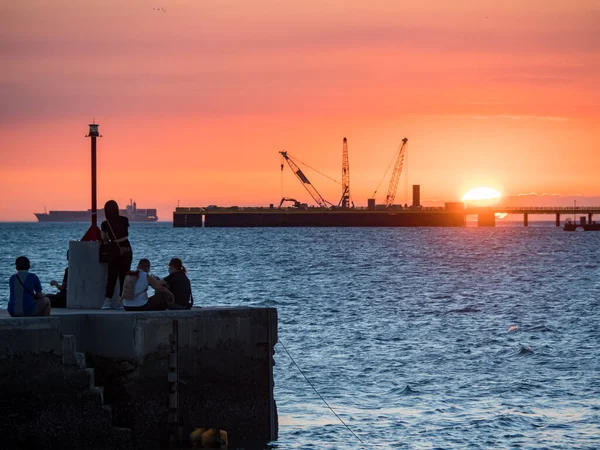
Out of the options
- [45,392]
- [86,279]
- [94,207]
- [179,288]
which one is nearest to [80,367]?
[45,392]


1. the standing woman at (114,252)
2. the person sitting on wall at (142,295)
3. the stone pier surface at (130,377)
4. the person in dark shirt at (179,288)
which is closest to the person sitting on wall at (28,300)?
the stone pier surface at (130,377)

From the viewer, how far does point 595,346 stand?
36.3 m

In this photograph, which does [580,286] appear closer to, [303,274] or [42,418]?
[303,274]

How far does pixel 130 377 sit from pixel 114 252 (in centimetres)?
323

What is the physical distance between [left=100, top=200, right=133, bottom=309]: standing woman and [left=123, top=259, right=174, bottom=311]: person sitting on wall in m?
0.93

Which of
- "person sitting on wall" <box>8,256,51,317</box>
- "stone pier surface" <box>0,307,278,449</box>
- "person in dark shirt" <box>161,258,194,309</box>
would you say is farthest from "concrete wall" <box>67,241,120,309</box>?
"person sitting on wall" <box>8,256,51,317</box>

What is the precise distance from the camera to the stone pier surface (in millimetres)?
15797

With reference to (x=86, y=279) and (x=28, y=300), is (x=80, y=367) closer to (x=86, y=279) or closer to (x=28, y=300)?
(x=28, y=300)

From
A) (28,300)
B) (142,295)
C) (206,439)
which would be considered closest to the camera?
(28,300)

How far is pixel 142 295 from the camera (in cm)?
1831

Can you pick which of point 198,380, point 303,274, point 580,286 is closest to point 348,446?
point 198,380

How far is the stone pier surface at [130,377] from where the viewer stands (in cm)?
1580

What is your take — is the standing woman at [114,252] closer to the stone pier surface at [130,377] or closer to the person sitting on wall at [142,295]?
the person sitting on wall at [142,295]

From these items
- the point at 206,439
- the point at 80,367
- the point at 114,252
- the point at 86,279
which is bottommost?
the point at 206,439
